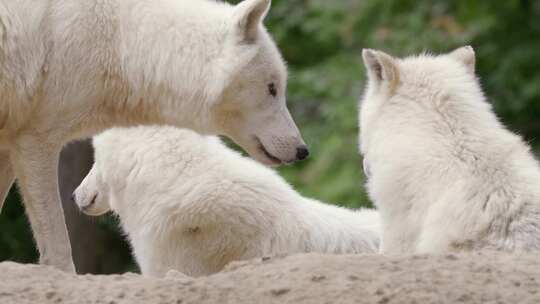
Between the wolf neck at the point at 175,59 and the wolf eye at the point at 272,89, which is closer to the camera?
the wolf neck at the point at 175,59

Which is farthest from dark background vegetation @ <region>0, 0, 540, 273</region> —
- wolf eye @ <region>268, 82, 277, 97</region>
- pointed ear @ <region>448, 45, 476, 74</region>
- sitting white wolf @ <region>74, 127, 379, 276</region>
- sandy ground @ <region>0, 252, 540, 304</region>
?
sandy ground @ <region>0, 252, 540, 304</region>

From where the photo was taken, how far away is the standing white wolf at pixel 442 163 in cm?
661

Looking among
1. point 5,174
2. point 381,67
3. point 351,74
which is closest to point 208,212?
A: point 5,174

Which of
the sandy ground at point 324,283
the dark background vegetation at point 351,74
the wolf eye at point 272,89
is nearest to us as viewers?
the sandy ground at point 324,283

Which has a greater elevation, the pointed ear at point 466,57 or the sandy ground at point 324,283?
the pointed ear at point 466,57

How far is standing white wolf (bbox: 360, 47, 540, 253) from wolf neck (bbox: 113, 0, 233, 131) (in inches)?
36.9

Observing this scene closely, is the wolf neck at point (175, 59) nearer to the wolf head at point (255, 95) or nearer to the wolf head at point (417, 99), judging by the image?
the wolf head at point (255, 95)

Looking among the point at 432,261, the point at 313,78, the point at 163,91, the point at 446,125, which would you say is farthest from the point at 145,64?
the point at 313,78

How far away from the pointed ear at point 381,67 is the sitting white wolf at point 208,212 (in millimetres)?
1319

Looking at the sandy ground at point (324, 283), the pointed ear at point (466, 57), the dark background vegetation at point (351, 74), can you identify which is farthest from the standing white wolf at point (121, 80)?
the dark background vegetation at point (351, 74)

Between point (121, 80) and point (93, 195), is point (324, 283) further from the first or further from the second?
point (93, 195)

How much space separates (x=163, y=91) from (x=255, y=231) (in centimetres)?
123

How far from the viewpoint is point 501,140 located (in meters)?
6.95

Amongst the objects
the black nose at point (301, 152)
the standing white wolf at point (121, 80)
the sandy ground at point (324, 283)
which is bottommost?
the sandy ground at point (324, 283)
